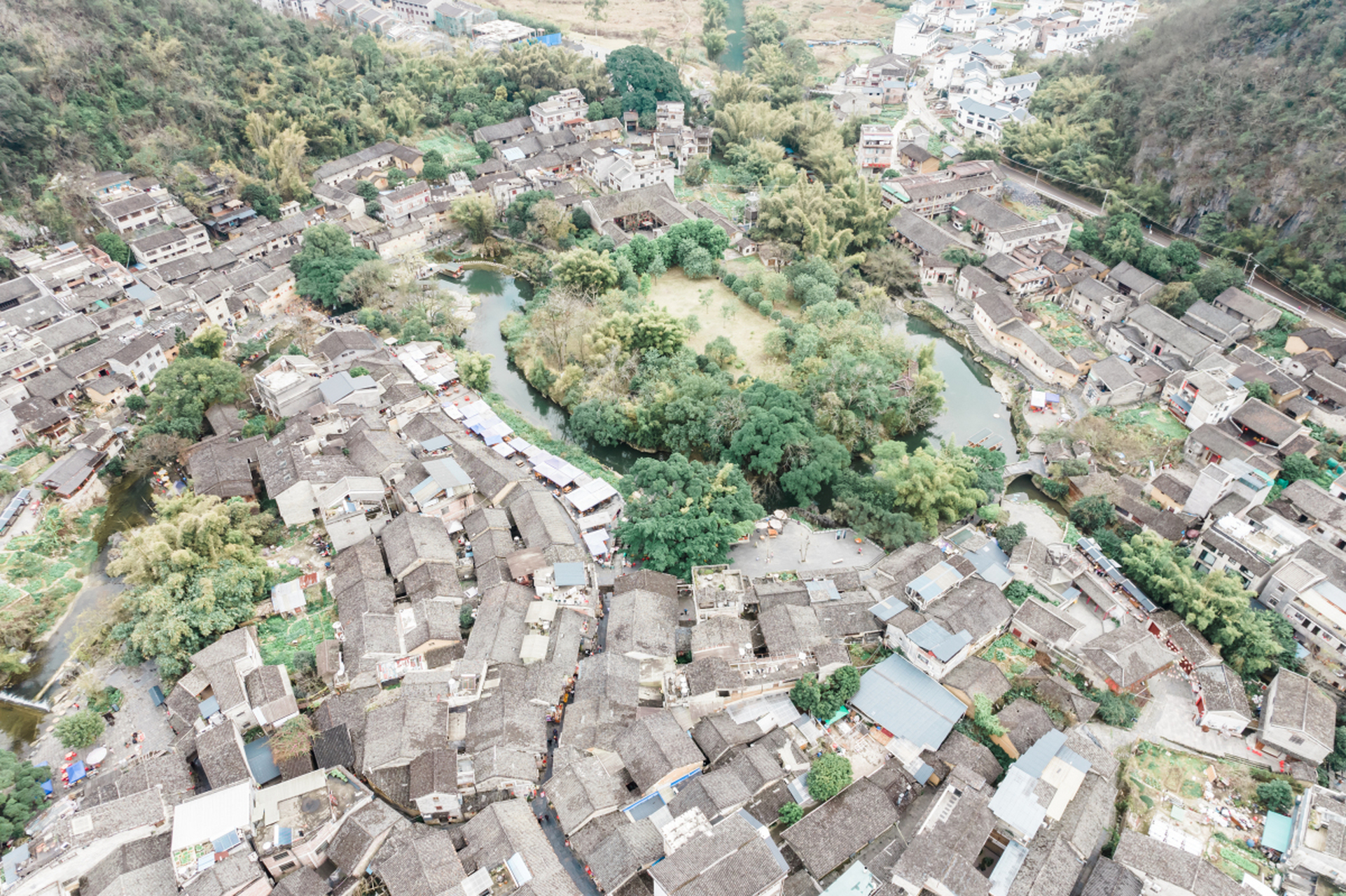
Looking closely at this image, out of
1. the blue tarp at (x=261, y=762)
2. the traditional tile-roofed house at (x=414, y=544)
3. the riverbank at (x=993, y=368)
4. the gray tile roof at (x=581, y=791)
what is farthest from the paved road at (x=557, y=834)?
the riverbank at (x=993, y=368)

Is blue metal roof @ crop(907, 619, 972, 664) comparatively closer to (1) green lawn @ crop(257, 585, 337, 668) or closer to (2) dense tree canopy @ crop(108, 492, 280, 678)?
(1) green lawn @ crop(257, 585, 337, 668)

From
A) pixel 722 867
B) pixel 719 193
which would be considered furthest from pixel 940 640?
pixel 719 193

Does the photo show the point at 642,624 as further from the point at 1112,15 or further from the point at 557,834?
the point at 1112,15

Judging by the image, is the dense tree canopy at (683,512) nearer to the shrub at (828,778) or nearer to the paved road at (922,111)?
the shrub at (828,778)

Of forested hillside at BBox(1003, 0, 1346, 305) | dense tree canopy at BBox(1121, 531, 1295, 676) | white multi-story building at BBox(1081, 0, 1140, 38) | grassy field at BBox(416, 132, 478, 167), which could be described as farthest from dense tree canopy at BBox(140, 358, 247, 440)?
white multi-story building at BBox(1081, 0, 1140, 38)

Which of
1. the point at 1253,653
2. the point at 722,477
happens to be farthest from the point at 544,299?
the point at 1253,653
